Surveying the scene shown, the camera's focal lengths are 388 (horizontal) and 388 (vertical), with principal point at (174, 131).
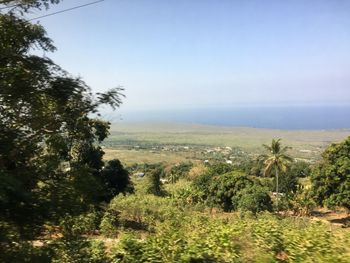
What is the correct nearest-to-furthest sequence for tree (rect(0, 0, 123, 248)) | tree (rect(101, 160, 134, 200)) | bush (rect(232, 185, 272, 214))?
1. tree (rect(0, 0, 123, 248))
2. tree (rect(101, 160, 134, 200))
3. bush (rect(232, 185, 272, 214))

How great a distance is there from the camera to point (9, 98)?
464 cm

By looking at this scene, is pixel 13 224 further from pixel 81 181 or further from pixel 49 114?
pixel 49 114

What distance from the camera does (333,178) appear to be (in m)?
29.8

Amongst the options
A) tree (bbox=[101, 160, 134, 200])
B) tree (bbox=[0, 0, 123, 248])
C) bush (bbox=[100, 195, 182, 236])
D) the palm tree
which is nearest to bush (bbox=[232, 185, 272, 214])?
the palm tree

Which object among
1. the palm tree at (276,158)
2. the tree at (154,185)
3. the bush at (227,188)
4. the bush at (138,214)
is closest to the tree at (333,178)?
the palm tree at (276,158)

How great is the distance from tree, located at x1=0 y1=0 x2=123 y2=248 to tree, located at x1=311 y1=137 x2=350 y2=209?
2735 centimetres

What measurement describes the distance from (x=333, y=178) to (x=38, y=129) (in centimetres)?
2862

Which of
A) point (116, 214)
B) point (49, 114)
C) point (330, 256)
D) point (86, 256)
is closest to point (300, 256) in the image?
point (330, 256)

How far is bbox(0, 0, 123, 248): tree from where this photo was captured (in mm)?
4557

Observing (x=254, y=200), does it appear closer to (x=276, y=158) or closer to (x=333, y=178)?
(x=333, y=178)

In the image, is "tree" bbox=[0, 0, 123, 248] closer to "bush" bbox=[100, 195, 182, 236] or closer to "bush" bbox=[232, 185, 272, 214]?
"bush" bbox=[100, 195, 182, 236]

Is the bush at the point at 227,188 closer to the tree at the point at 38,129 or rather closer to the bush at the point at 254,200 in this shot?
the bush at the point at 254,200

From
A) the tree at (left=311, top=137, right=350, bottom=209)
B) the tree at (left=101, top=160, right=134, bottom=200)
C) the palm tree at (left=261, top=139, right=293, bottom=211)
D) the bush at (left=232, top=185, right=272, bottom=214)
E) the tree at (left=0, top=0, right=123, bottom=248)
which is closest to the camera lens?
the tree at (left=0, top=0, right=123, bottom=248)

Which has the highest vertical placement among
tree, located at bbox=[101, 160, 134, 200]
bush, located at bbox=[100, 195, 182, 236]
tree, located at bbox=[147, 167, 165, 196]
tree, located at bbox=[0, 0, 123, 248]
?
tree, located at bbox=[0, 0, 123, 248]
